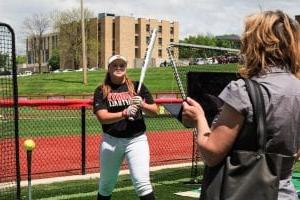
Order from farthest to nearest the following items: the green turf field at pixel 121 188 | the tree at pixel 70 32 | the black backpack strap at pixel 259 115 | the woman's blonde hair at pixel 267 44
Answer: the tree at pixel 70 32
the green turf field at pixel 121 188
the woman's blonde hair at pixel 267 44
the black backpack strap at pixel 259 115

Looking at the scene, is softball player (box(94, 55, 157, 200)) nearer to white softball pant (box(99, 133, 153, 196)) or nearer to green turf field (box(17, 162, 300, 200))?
white softball pant (box(99, 133, 153, 196))

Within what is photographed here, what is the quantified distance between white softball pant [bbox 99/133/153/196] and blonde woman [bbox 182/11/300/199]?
3.10 metres

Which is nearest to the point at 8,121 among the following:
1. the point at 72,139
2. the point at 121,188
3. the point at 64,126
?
the point at 121,188

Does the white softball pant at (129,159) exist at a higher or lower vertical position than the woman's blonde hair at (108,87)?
lower

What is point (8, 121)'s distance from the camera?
8.12 metres

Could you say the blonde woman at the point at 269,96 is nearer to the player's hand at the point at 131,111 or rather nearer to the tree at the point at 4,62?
the player's hand at the point at 131,111

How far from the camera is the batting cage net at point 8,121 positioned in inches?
277

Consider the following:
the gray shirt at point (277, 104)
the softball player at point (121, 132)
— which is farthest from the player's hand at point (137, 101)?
the gray shirt at point (277, 104)

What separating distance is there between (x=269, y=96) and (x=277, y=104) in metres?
0.05

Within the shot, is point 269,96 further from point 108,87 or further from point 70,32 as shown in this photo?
point 70,32

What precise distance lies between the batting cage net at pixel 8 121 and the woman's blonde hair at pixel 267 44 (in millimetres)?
4578

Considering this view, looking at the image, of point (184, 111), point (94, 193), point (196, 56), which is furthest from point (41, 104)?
point (184, 111)

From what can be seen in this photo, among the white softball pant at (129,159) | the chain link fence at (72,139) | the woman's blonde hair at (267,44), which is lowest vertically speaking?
the chain link fence at (72,139)

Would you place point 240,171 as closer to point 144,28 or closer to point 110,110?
point 110,110
